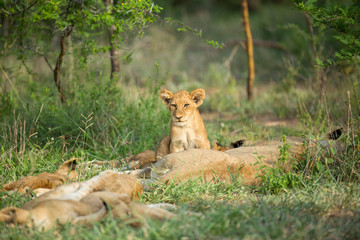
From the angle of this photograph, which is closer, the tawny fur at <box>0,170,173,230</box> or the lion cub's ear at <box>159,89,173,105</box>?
the tawny fur at <box>0,170,173,230</box>

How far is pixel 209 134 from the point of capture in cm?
668

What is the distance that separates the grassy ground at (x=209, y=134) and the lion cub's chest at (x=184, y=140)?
0.71 meters

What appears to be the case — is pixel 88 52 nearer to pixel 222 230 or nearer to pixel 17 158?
pixel 17 158

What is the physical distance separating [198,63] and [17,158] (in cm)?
983

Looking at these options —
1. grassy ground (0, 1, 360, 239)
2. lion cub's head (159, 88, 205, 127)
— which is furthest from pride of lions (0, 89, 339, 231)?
grassy ground (0, 1, 360, 239)

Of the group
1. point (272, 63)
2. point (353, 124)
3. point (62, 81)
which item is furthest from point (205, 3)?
point (353, 124)

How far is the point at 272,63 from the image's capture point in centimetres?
1295

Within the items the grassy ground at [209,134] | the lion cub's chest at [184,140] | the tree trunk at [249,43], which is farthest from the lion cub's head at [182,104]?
the tree trunk at [249,43]

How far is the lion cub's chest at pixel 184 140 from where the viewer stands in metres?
4.99

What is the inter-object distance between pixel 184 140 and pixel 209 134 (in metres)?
1.72

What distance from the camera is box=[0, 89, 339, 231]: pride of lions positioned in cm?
328

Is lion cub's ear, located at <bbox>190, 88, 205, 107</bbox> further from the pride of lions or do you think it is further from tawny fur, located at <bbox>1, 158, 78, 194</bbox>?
tawny fur, located at <bbox>1, 158, 78, 194</bbox>

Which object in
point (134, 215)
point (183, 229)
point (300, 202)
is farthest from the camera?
point (300, 202)

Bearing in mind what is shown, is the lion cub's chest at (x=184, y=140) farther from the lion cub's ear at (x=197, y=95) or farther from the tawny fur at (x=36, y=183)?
the tawny fur at (x=36, y=183)
